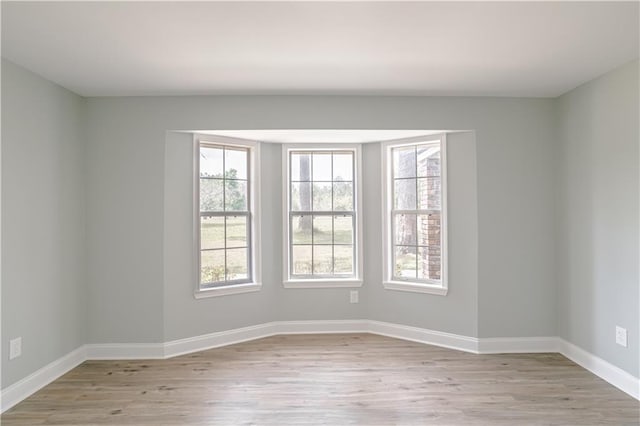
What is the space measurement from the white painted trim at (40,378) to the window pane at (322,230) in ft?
8.46

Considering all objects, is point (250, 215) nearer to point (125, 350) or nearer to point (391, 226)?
point (391, 226)

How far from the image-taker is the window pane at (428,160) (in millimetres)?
4297

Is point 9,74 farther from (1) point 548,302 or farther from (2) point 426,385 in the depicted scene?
(1) point 548,302

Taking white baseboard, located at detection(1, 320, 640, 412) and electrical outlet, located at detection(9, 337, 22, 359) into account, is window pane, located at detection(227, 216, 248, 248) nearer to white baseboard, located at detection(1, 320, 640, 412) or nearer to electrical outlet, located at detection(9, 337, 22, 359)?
white baseboard, located at detection(1, 320, 640, 412)

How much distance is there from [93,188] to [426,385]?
3485mm

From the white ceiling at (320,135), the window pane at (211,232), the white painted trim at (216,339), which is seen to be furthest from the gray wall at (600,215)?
the window pane at (211,232)

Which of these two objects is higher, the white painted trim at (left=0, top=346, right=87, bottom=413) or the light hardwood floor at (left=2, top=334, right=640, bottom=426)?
the white painted trim at (left=0, top=346, right=87, bottom=413)

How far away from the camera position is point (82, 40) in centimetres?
270

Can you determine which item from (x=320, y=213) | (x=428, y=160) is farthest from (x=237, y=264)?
(x=428, y=160)

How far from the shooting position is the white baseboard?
10.4 ft

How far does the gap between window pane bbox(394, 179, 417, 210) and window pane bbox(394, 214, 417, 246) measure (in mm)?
110

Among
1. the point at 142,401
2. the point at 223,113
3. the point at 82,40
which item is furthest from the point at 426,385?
A: the point at 82,40

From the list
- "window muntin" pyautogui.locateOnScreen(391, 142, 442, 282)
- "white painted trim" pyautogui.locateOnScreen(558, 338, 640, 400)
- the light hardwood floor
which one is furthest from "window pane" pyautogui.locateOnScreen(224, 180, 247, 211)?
"white painted trim" pyautogui.locateOnScreen(558, 338, 640, 400)

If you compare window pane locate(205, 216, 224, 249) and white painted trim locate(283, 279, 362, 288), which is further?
white painted trim locate(283, 279, 362, 288)
